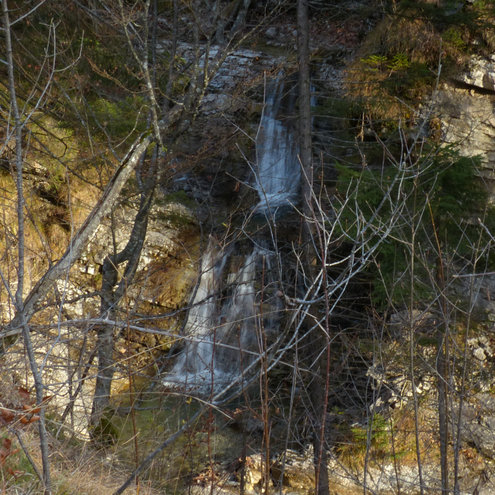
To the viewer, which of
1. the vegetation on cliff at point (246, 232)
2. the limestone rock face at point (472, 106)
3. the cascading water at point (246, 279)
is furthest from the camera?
the cascading water at point (246, 279)

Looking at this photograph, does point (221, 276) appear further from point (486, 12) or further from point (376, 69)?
point (486, 12)

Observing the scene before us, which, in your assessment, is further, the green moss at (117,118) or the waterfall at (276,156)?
the waterfall at (276,156)

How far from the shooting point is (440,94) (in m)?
9.31

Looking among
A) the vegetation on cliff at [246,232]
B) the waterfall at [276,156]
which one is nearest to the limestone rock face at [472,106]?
the vegetation on cliff at [246,232]

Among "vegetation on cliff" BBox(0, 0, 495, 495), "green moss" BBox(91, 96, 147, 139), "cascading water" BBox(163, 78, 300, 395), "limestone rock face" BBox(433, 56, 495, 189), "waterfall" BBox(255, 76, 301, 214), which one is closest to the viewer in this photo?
"vegetation on cliff" BBox(0, 0, 495, 495)

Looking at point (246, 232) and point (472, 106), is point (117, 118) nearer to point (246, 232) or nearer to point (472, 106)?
point (246, 232)

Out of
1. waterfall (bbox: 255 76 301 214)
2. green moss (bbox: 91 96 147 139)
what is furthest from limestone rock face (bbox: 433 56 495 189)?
green moss (bbox: 91 96 147 139)

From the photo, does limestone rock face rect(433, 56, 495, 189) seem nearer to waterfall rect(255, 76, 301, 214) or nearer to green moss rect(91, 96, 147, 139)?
waterfall rect(255, 76, 301, 214)

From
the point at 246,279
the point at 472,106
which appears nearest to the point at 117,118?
the point at 246,279

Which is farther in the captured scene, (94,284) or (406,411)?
(94,284)

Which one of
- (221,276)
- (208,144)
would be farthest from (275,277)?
(208,144)

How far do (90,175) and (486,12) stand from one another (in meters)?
7.51

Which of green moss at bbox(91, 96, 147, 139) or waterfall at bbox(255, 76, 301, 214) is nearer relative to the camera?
green moss at bbox(91, 96, 147, 139)

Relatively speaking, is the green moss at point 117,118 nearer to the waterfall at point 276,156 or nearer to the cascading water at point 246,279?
the cascading water at point 246,279
